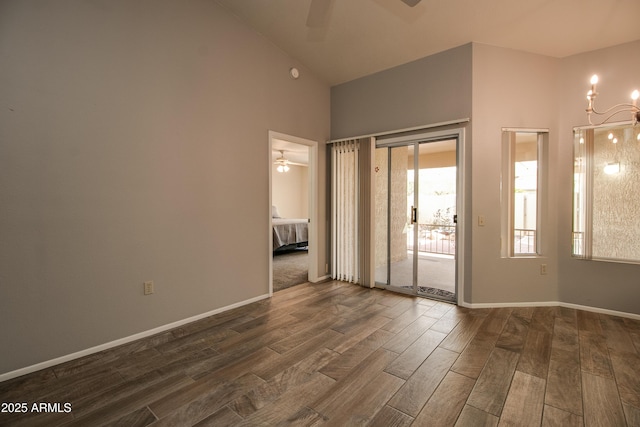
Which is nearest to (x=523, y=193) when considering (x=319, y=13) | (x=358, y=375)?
(x=358, y=375)

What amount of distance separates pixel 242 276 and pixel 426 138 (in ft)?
9.57

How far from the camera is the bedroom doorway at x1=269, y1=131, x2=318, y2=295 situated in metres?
4.27

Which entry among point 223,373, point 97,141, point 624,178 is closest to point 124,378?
point 223,373

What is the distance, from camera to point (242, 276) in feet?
11.3

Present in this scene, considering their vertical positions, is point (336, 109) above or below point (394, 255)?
above

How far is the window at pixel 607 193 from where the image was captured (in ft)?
10.00

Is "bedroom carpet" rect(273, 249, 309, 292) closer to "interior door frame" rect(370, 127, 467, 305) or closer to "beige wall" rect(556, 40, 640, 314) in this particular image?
"interior door frame" rect(370, 127, 467, 305)

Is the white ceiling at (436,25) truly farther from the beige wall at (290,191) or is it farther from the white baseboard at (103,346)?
the beige wall at (290,191)

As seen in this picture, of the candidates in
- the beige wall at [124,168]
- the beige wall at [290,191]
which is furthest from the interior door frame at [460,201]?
the beige wall at [290,191]

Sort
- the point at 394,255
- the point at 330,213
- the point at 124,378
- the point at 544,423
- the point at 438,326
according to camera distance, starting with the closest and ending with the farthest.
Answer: the point at 544,423 → the point at 124,378 → the point at 438,326 → the point at 394,255 → the point at 330,213

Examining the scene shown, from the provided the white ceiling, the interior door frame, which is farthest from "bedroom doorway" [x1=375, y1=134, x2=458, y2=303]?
the white ceiling

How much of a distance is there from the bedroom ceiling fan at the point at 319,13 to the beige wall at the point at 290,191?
21.8 feet

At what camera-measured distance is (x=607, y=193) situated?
3.16 meters

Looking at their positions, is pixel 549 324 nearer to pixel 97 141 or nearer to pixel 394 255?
pixel 394 255
